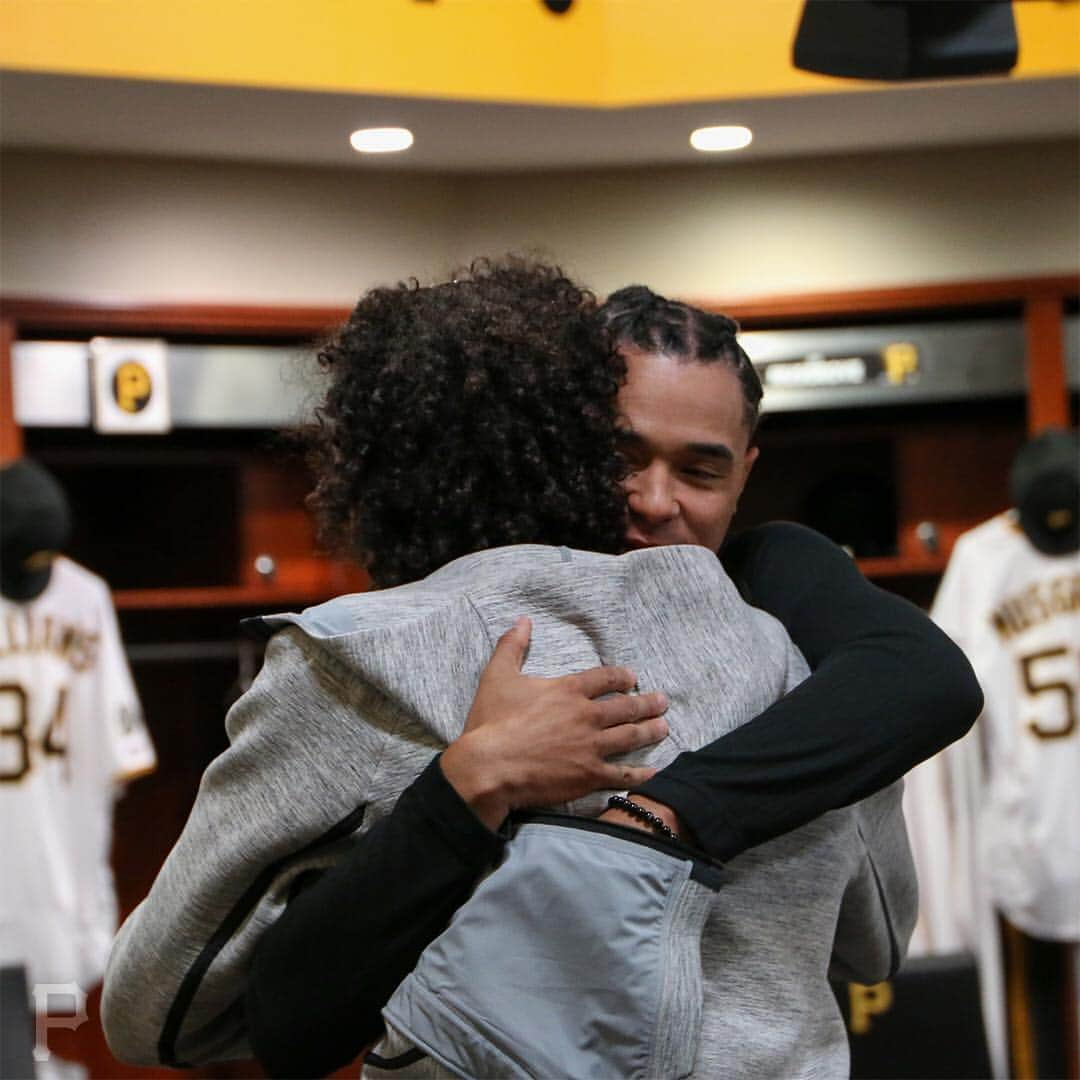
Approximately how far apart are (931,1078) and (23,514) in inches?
93.9

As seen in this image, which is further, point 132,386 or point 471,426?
point 132,386

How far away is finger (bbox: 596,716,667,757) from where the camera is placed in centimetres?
91

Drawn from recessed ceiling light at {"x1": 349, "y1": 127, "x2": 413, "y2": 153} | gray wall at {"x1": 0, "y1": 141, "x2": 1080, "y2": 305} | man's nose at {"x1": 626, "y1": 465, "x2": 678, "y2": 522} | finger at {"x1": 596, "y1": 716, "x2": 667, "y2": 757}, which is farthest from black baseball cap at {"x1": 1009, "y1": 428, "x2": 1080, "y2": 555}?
finger at {"x1": 596, "y1": 716, "x2": 667, "y2": 757}

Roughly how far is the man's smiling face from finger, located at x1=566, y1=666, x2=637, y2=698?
7.0 inches

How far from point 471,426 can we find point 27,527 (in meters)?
2.91

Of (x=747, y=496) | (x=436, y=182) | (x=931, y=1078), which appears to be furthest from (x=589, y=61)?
(x=931, y=1078)

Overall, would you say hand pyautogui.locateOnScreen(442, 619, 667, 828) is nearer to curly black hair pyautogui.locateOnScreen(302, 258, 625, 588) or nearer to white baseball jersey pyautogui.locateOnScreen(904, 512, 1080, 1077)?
curly black hair pyautogui.locateOnScreen(302, 258, 625, 588)

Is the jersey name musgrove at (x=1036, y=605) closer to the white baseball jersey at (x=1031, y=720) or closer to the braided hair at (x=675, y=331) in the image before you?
the white baseball jersey at (x=1031, y=720)

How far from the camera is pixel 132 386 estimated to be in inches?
166

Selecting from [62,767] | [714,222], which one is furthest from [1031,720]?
[62,767]

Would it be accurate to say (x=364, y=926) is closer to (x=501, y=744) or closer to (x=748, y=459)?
(x=501, y=744)

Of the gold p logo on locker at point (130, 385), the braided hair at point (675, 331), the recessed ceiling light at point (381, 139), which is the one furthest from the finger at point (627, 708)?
the gold p logo on locker at point (130, 385)

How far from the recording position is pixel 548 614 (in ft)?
3.12

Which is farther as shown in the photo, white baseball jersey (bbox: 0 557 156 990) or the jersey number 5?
the jersey number 5
